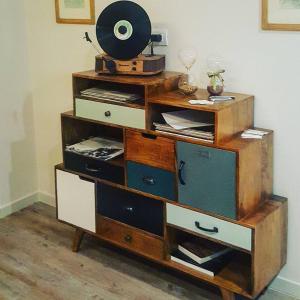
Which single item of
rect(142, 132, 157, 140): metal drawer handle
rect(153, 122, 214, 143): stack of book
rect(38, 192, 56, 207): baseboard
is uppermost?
rect(153, 122, 214, 143): stack of book

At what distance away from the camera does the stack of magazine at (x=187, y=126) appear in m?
2.23

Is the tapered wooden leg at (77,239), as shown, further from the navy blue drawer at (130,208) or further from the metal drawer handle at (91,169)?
the metal drawer handle at (91,169)

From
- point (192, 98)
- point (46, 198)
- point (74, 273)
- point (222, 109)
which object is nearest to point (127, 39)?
point (192, 98)

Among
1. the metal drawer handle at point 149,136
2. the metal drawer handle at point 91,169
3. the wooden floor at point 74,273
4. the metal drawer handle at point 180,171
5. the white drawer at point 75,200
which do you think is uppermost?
the metal drawer handle at point 149,136

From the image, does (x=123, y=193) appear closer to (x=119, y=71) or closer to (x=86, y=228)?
(x=86, y=228)

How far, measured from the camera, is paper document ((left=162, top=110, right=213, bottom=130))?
2312 millimetres

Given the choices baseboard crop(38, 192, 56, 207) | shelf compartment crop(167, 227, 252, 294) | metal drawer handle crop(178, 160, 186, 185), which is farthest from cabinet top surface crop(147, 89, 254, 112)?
baseboard crop(38, 192, 56, 207)

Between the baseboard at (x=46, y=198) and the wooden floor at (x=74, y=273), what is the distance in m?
0.35

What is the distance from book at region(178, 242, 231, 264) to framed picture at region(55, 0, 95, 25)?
4.63 ft

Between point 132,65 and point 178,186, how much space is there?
2.17ft

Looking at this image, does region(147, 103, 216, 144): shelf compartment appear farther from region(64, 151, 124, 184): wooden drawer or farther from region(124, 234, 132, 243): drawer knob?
region(124, 234, 132, 243): drawer knob

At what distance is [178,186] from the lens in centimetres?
233

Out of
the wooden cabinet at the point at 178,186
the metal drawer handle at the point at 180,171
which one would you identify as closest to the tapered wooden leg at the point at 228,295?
the wooden cabinet at the point at 178,186

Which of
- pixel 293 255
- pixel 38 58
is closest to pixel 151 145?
pixel 293 255
